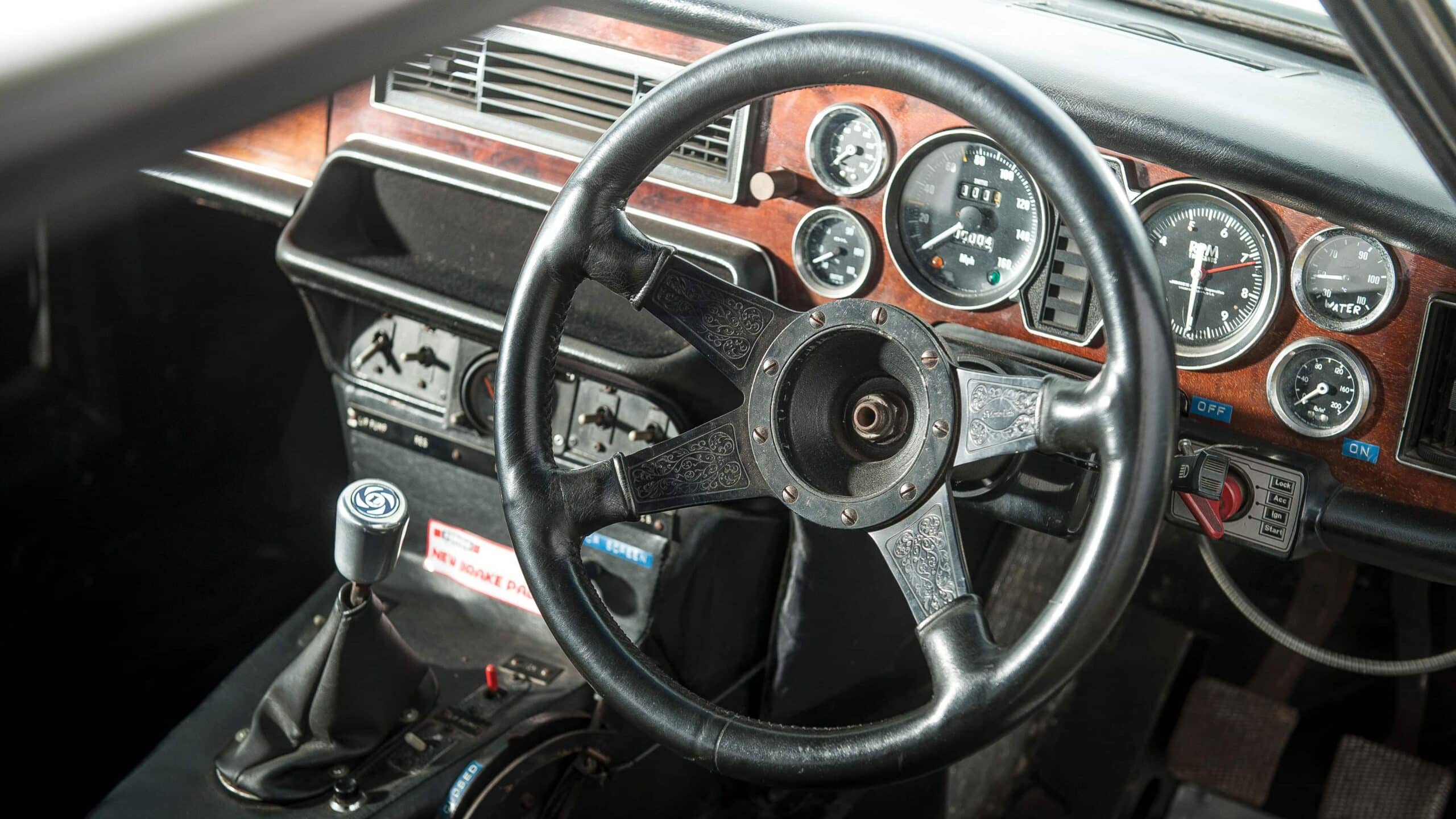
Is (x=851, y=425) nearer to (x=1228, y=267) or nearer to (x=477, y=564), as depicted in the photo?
(x=1228, y=267)

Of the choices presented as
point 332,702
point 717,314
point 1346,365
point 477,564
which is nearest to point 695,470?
point 717,314

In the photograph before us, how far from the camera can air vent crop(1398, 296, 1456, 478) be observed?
61.9 inches

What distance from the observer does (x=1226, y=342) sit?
170 cm

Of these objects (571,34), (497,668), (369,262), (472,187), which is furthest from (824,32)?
(497,668)

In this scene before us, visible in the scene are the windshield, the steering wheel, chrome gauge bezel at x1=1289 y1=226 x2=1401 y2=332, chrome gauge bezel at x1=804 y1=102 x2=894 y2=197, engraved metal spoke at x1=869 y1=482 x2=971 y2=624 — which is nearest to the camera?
the steering wheel

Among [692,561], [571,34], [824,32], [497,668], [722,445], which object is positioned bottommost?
[497,668]

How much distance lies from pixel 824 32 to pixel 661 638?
1174 mm

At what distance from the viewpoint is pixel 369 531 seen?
5.63 feet

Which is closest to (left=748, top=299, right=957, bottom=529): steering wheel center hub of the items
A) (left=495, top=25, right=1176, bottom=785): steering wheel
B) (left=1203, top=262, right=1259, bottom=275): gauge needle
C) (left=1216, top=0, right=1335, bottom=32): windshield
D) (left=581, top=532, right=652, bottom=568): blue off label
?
(left=495, top=25, right=1176, bottom=785): steering wheel

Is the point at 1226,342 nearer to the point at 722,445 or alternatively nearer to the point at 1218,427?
the point at 1218,427

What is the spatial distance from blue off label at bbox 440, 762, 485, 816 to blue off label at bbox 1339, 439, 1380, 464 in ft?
4.10

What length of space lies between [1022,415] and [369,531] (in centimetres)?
91

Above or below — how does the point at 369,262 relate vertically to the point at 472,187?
below

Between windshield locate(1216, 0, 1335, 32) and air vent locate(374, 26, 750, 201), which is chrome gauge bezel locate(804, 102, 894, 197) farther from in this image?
windshield locate(1216, 0, 1335, 32)
